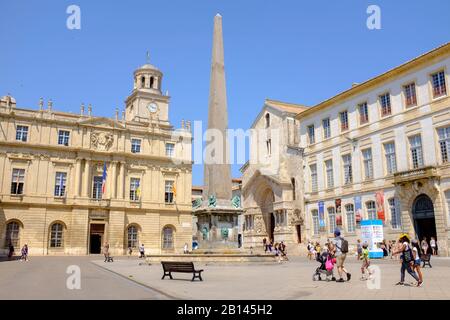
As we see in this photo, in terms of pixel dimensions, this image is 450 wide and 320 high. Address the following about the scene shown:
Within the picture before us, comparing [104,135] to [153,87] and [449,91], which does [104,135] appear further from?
[449,91]

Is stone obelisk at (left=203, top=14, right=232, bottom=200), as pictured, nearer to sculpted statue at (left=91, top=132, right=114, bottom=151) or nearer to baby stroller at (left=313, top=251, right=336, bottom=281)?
baby stroller at (left=313, top=251, right=336, bottom=281)

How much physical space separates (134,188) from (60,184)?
704 cm

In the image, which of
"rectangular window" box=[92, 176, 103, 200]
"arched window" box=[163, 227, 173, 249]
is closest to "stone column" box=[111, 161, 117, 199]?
"rectangular window" box=[92, 176, 103, 200]

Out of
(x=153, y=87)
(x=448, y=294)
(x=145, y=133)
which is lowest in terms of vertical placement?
(x=448, y=294)

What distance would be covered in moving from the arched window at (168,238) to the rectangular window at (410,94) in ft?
87.2

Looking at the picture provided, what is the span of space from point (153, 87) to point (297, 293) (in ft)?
153

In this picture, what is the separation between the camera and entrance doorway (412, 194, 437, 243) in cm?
2547

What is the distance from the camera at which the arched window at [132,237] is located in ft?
138

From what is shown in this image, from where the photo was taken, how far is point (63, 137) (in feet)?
134

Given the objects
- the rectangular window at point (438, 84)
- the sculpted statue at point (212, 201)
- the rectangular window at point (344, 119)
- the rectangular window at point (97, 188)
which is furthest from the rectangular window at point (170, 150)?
the sculpted statue at point (212, 201)
